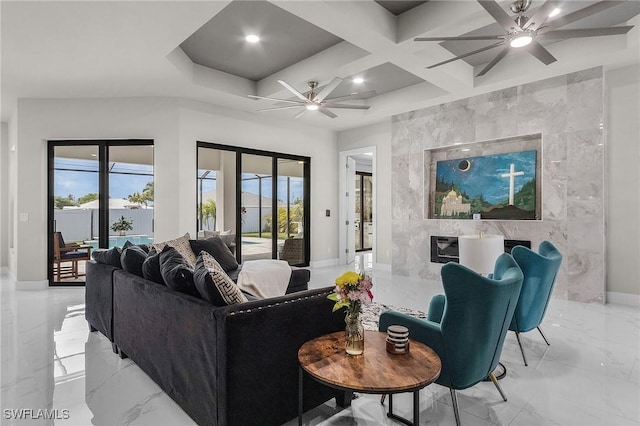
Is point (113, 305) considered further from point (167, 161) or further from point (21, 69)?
point (21, 69)

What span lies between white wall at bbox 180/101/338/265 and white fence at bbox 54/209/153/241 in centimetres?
93

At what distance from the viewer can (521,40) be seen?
10.3 feet

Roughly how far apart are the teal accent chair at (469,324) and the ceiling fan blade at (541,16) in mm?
1971

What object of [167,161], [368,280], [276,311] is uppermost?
[167,161]

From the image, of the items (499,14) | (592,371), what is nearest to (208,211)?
(499,14)

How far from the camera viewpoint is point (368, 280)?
1.81 meters

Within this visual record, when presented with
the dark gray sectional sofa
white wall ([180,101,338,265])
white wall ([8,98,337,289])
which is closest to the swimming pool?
white wall ([8,98,337,289])

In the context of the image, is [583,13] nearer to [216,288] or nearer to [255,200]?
[216,288]

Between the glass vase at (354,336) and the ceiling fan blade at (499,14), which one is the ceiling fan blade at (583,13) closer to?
the ceiling fan blade at (499,14)

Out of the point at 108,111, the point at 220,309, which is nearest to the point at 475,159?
the point at 220,309

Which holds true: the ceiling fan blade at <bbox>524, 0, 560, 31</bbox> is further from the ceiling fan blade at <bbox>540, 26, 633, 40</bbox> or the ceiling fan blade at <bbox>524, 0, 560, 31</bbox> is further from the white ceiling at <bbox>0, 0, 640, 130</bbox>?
the white ceiling at <bbox>0, 0, 640, 130</bbox>

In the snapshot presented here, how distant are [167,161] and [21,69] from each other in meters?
2.03

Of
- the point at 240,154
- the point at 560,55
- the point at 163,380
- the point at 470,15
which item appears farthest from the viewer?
the point at 240,154

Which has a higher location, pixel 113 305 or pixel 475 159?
pixel 475 159
